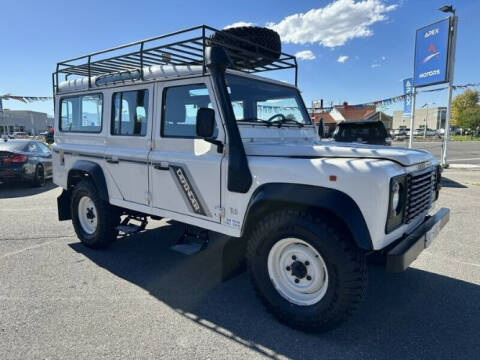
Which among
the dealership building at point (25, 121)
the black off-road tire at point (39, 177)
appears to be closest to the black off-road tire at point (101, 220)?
the black off-road tire at point (39, 177)

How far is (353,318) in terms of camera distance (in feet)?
9.75

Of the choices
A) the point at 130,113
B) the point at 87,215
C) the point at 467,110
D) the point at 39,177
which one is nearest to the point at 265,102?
the point at 130,113

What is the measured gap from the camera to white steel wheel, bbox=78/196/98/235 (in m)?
4.79

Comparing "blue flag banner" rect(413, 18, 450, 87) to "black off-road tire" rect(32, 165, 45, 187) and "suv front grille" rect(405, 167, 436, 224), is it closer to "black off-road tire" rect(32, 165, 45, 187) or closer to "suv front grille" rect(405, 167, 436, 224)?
"suv front grille" rect(405, 167, 436, 224)

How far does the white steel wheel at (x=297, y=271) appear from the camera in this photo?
9.04 ft

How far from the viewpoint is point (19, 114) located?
238 ft

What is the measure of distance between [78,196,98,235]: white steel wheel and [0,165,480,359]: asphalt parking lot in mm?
303

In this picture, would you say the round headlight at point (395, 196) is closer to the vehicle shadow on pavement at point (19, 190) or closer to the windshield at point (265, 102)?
the windshield at point (265, 102)

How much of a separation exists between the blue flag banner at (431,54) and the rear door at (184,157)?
41.2ft

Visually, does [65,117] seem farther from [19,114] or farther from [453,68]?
[19,114]

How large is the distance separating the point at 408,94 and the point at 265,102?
537 inches

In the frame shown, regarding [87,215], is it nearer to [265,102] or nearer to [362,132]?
[265,102]

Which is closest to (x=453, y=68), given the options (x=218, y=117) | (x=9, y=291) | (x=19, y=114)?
(x=218, y=117)

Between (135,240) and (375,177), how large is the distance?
155 inches
